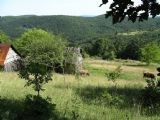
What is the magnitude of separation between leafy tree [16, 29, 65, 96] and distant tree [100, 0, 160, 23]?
2587 millimetres

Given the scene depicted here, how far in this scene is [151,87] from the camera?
497 inches

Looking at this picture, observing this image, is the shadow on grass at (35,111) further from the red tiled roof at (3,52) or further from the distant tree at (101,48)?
the distant tree at (101,48)

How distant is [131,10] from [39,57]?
92.8ft

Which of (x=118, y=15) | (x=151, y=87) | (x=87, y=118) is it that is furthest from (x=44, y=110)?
(x=151, y=87)

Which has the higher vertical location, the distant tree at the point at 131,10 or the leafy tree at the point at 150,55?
the distant tree at the point at 131,10

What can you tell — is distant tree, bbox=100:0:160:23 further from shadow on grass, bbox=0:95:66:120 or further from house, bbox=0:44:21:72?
house, bbox=0:44:21:72

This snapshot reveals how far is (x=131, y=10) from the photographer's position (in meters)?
7.10

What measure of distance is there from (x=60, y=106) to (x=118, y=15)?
3.65 m

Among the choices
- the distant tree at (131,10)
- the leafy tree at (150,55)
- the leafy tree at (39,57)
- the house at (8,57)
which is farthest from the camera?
the leafy tree at (150,55)

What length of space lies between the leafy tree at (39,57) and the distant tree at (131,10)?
259cm

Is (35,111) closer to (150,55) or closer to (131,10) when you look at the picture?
(131,10)

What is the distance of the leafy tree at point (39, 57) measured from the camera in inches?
363

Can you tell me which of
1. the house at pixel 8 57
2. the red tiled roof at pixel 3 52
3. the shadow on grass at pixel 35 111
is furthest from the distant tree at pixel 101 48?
the shadow on grass at pixel 35 111

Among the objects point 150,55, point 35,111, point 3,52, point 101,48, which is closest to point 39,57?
point 35,111
